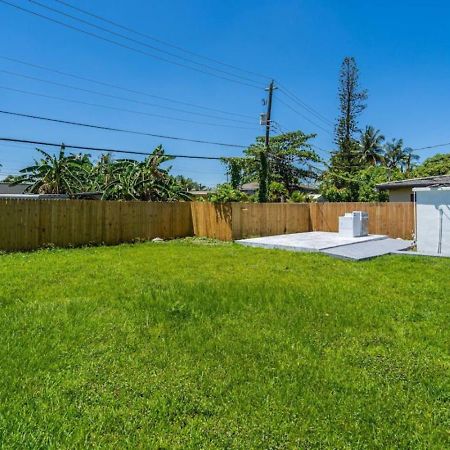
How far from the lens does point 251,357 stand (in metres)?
3.64

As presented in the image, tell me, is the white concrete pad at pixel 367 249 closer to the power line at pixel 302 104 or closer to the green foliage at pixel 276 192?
the power line at pixel 302 104

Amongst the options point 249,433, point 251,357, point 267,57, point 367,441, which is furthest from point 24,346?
point 267,57

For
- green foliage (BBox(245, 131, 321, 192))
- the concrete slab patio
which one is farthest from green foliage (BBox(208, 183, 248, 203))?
green foliage (BBox(245, 131, 321, 192))

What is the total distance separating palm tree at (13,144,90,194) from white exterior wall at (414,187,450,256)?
16.1 m

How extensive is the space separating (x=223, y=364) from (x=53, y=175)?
61.6ft

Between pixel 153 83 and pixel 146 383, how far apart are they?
1628 cm

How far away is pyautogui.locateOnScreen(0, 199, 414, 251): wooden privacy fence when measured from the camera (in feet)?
37.4

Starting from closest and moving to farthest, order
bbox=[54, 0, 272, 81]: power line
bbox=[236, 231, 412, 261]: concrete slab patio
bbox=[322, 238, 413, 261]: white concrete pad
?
bbox=[322, 238, 413, 261]: white concrete pad, bbox=[236, 231, 412, 261]: concrete slab patio, bbox=[54, 0, 272, 81]: power line

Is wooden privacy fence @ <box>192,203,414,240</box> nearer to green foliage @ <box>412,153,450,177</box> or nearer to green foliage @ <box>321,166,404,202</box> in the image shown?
green foliage @ <box>321,166,404,202</box>

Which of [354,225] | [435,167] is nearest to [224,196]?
[354,225]

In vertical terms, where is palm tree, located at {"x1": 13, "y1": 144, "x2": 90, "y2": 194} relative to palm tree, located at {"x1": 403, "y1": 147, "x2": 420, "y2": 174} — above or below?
below

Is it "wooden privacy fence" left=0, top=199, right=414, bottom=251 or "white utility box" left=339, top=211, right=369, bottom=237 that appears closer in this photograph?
"wooden privacy fence" left=0, top=199, right=414, bottom=251

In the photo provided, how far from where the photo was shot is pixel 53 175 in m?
19.5

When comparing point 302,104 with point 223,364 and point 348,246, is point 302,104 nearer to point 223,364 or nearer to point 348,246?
point 348,246
